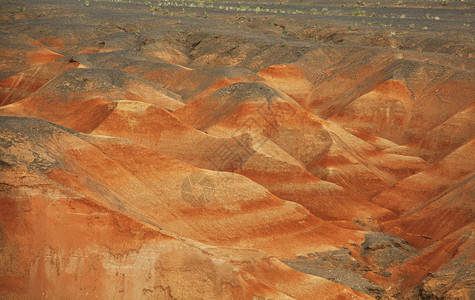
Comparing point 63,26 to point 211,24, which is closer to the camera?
point 63,26

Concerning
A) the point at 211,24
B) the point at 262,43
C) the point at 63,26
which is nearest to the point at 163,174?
the point at 262,43

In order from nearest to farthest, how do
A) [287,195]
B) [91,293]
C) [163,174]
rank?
[91,293], [163,174], [287,195]

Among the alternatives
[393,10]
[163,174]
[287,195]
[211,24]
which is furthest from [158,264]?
[393,10]

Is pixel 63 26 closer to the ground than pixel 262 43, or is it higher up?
closer to the ground

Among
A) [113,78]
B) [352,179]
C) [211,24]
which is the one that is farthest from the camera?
[211,24]

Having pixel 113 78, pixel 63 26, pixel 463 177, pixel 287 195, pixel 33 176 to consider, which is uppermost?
pixel 463 177

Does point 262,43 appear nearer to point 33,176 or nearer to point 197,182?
point 197,182
